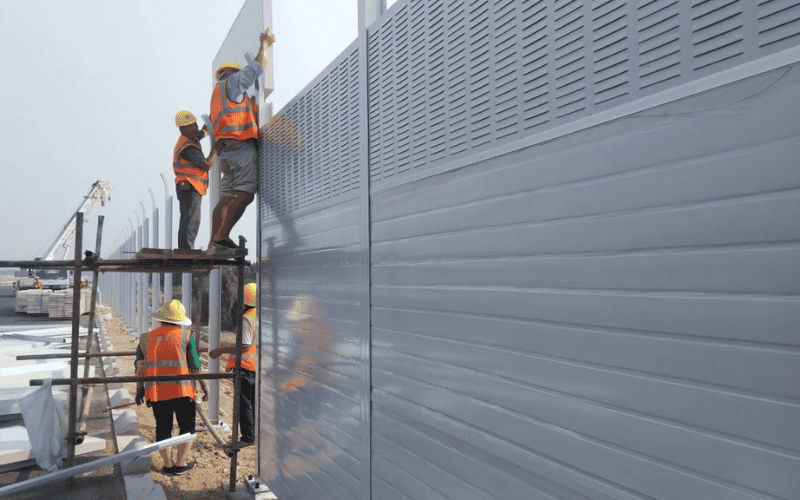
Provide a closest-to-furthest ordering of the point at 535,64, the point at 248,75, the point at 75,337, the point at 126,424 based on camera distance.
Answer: the point at 535,64, the point at 248,75, the point at 75,337, the point at 126,424

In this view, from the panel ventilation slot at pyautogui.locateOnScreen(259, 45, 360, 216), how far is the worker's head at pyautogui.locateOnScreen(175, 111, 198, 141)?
1.29 m

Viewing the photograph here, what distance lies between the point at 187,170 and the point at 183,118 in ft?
1.95

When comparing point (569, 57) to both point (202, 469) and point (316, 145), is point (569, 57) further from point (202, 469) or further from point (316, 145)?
point (202, 469)

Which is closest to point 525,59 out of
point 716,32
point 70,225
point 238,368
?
point 716,32

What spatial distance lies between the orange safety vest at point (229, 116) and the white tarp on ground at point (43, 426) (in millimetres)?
2859

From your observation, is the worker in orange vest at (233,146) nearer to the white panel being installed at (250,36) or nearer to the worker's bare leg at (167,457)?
the white panel being installed at (250,36)

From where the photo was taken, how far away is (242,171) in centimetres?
492

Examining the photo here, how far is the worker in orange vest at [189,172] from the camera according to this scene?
564cm

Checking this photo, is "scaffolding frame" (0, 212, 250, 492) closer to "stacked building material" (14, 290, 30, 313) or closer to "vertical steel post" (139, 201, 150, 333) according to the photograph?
"vertical steel post" (139, 201, 150, 333)

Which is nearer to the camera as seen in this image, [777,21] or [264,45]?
[777,21]

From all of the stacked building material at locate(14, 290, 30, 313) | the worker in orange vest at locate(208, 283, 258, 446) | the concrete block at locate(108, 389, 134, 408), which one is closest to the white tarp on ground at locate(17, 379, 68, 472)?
the worker in orange vest at locate(208, 283, 258, 446)

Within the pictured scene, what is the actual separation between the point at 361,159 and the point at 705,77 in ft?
6.64

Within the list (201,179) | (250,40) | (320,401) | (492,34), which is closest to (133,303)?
(201,179)

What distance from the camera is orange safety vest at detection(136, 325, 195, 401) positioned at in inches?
213
